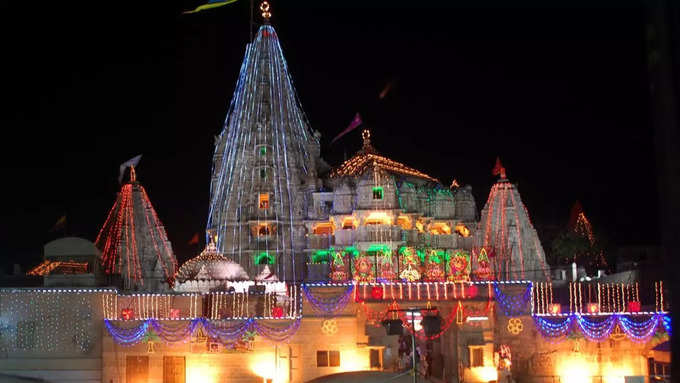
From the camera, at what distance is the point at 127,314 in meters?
33.0

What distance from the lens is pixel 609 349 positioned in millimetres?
32625

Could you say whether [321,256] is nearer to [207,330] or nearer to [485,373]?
[207,330]

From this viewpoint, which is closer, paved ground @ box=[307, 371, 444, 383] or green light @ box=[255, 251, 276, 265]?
paved ground @ box=[307, 371, 444, 383]

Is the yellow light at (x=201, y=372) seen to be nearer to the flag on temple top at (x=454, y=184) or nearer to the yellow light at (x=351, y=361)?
the yellow light at (x=351, y=361)

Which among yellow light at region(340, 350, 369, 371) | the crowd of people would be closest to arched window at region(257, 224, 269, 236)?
the crowd of people

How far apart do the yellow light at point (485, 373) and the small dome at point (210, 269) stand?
14593mm

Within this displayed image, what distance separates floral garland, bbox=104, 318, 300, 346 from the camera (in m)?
32.4

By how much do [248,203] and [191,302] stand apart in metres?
24.2

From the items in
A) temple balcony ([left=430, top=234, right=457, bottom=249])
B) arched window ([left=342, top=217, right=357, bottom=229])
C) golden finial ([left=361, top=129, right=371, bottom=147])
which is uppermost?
golden finial ([left=361, top=129, right=371, bottom=147])

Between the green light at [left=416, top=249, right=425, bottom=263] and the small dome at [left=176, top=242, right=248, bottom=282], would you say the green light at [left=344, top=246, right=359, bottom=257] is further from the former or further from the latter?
the small dome at [left=176, top=242, right=248, bottom=282]

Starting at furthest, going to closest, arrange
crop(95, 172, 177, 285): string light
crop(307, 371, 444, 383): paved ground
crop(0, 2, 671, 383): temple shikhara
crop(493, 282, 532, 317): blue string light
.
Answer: crop(95, 172, 177, 285): string light < crop(493, 282, 532, 317): blue string light < crop(0, 2, 671, 383): temple shikhara < crop(307, 371, 444, 383): paved ground

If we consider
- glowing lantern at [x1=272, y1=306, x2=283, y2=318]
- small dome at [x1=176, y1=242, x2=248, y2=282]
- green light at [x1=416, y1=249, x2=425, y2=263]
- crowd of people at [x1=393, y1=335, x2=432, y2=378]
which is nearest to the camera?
crowd of people at [x1=393, y1=335, x2=432, y2=378]

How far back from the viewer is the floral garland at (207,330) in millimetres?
32406

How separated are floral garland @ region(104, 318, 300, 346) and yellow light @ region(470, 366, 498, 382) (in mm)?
7607
